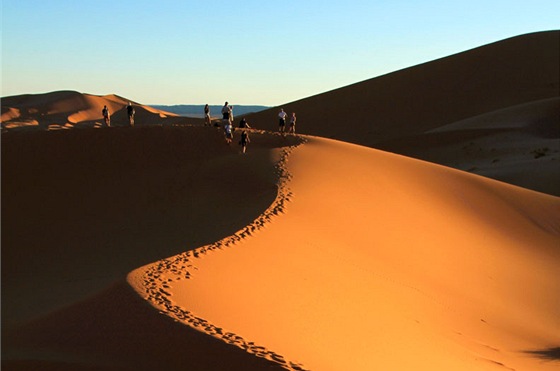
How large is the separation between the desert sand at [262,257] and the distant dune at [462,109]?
10.1m

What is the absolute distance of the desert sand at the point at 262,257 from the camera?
307 inches

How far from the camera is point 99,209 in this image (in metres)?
17.4

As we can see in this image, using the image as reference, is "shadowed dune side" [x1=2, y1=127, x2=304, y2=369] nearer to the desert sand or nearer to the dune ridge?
the desert sand

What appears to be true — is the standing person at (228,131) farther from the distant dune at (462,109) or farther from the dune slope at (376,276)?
the distant dune at (462,109)

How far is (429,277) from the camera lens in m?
13.0

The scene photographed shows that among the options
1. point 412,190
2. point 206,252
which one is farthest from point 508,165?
point 206,252

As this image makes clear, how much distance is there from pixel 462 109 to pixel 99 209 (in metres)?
41.7

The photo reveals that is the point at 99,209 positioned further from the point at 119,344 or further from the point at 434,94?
the point at 434,94

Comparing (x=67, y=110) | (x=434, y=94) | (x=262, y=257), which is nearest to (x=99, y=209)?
(x=262, y=257)

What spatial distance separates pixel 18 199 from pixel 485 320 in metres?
12.4

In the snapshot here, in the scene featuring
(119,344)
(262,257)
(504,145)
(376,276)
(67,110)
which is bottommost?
(67,110)

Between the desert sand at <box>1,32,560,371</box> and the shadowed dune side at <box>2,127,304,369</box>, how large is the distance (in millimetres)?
56

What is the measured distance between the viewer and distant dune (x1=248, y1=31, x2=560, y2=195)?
38219mm

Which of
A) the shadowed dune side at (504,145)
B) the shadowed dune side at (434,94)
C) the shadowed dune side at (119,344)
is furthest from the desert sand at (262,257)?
the shadowed dune side at (434,94)
